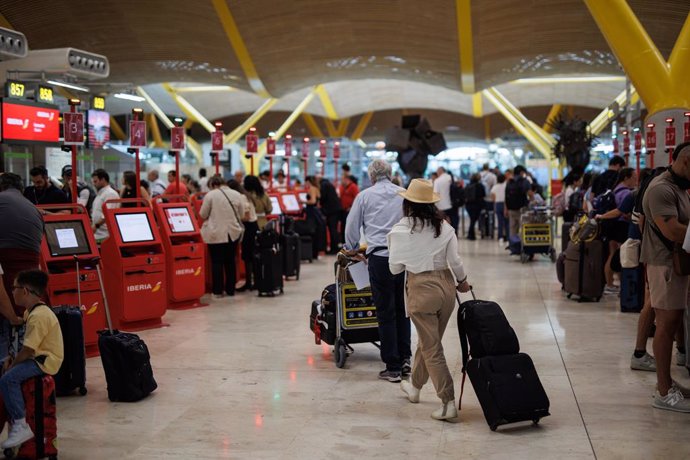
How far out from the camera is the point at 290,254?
44.3 ft

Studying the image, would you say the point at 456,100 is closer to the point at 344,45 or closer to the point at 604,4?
the point at 344,45

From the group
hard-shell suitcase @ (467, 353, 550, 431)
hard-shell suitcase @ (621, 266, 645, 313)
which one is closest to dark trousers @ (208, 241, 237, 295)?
hard-shell suitcase @ (621, 266, 645, 313)

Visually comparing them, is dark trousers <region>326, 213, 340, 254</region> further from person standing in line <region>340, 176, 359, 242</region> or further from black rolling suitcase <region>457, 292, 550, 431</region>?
black rolling suitcase <region>457, 292, 550, 431</region>

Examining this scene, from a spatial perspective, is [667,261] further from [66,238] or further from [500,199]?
[500,199]

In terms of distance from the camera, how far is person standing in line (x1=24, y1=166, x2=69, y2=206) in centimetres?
879

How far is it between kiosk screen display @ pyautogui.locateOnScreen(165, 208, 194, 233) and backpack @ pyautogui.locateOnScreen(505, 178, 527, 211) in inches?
323

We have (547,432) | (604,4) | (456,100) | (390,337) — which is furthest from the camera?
(456,100)

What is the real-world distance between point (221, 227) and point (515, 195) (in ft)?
25.2

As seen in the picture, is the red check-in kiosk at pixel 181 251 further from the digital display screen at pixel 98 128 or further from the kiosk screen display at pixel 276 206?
the digital display screen at pixel 98 128

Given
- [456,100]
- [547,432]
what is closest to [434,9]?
[547,432]

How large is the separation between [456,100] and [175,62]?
23208 millimetres

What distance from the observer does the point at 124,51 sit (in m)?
26.0

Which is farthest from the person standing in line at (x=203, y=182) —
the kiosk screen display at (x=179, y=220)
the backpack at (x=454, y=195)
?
the kiosk screen display at (x=179, y=220)

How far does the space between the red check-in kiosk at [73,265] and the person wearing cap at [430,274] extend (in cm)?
313
